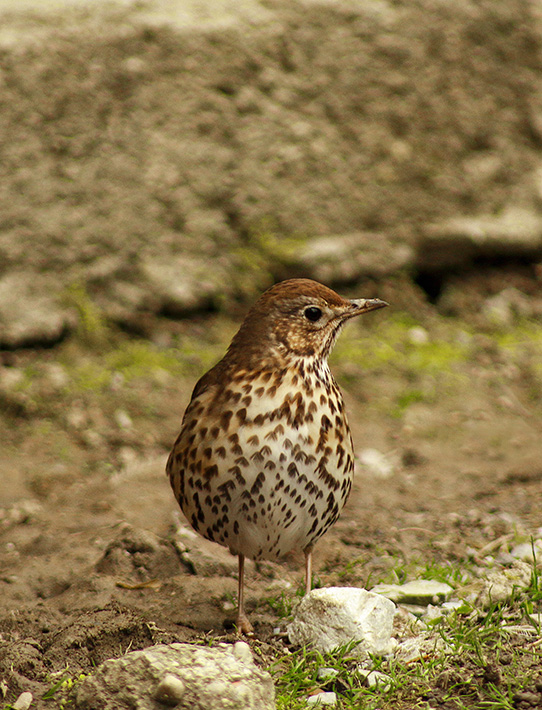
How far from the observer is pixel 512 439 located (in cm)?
566

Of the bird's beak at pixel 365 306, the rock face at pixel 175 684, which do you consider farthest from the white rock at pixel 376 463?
the rock face at pixel 175 684

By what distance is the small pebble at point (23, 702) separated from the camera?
2971 millimetres

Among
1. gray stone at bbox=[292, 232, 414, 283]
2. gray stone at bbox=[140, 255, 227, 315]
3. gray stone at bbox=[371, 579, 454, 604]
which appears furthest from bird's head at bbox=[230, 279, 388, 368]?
gray stone at bbox=[292, 232, 414, 283]

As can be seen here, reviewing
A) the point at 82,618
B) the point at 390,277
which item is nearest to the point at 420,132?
the point at 390,277

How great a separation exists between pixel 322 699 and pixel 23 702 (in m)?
1.01

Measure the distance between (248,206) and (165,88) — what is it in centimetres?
104

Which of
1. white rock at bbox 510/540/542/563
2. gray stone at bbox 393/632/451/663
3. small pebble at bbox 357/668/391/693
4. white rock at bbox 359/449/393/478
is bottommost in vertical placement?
white rock at bbox 359/449/393/478

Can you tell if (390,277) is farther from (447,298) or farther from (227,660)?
(227,660)

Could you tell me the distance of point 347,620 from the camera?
3.25 m

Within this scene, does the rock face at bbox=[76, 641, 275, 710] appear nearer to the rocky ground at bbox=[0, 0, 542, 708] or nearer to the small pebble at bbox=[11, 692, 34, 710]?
the small pebble at bbox=[11, 692, 34, 710]

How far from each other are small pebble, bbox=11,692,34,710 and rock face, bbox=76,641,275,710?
26cm

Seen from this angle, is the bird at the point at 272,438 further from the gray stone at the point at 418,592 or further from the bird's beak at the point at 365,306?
the gray stone at the point at 418,592

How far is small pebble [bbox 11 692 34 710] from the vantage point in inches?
117

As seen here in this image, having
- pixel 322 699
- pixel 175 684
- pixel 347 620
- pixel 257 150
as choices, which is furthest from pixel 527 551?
pixel 257 150
